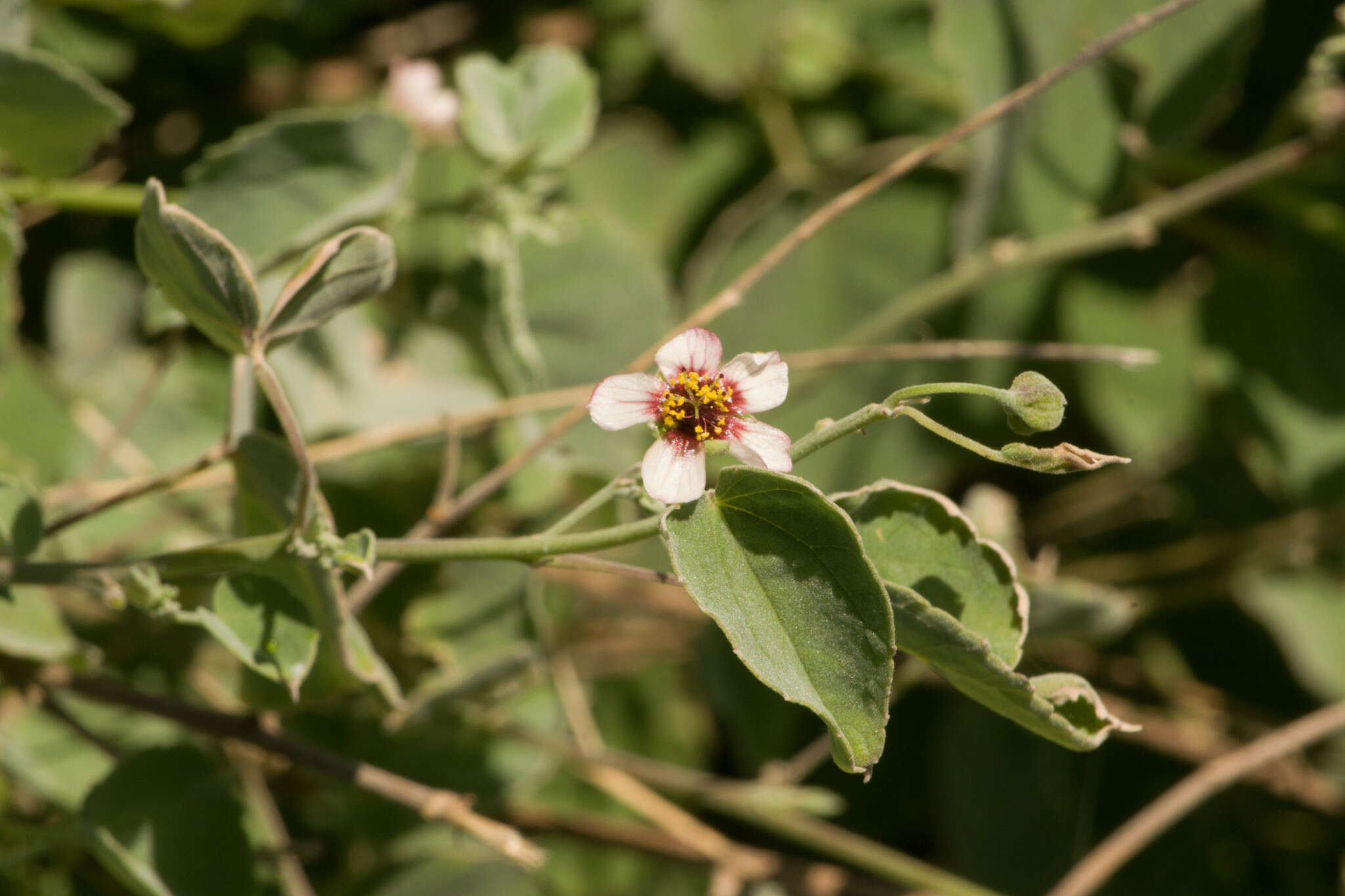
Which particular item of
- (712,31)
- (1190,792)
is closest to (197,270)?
(712,31)

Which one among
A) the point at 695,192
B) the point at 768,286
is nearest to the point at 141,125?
the point at 695,192

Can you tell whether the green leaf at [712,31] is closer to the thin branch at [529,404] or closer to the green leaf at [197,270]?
the thin branch at [529,404]

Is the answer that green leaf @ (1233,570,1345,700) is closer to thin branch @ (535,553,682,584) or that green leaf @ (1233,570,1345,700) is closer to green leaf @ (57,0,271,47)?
thin branch @ (535,553,682,584)

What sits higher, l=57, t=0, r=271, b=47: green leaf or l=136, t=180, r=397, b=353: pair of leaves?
l=57, t=0, r=271, b=47: green leaf

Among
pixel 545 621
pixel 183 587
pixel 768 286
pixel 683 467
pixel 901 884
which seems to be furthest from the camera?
pixel 768 286

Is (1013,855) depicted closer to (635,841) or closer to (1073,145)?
(635,841)

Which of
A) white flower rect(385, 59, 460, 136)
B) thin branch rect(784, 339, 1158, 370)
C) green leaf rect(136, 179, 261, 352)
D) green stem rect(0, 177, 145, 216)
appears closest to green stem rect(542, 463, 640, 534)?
green leaf rect(136, 179, 261, 352)
